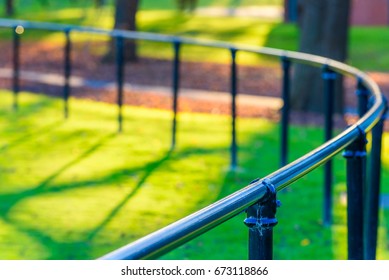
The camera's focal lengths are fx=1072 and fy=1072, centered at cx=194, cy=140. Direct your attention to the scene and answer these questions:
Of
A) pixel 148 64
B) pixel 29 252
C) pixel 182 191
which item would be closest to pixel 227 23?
pixel 148 64

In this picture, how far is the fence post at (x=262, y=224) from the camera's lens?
3027mm

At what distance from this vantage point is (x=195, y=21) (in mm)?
34000

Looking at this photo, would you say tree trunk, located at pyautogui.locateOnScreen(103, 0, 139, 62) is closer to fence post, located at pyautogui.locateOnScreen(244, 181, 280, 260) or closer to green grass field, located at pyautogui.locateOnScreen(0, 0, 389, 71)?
green grass field, located at pyautogui.locateOnScreen(0, 0, 389, 71)

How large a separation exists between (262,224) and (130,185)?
5.90 metres

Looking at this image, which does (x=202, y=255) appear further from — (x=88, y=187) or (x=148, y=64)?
(x=148, y=64)

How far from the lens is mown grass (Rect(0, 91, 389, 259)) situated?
717 centimetres

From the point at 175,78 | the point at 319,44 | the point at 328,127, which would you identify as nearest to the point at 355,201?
the point at 328,127

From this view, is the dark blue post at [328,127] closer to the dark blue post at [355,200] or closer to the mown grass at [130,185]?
the mown grass at [130,185]

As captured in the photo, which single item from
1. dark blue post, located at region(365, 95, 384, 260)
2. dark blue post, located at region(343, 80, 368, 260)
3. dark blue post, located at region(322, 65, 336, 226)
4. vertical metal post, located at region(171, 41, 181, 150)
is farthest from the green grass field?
dark blue post, located at region(343, 80, 368, 260)

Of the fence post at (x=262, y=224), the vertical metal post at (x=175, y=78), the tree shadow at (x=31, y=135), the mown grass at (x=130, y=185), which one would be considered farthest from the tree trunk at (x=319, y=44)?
the fence post at (x=262, y=224)

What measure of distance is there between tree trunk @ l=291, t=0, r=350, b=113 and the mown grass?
248 cm
